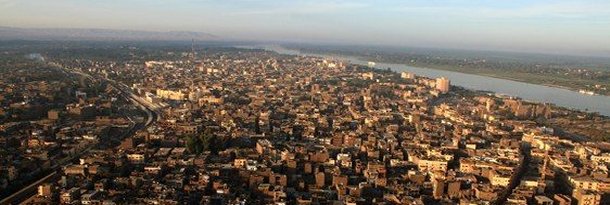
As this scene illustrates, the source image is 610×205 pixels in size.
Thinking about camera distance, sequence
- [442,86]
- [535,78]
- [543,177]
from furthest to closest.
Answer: [535,78]
[442,86]
[543,177]

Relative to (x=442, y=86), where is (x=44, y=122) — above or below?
below

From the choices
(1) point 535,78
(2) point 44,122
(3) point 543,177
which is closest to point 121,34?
(1) point 535,78

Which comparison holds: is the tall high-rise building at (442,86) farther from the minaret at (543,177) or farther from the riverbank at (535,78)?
the minaret at (543,177)

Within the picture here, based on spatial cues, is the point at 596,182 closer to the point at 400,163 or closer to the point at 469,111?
the point at 400,163

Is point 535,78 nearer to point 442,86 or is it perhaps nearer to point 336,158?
point 442,86

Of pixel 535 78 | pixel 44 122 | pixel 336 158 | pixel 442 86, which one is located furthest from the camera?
pixel 535 78

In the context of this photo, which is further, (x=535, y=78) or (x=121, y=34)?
(x=121, y=34)

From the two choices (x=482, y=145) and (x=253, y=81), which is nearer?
(x=482, y=145)

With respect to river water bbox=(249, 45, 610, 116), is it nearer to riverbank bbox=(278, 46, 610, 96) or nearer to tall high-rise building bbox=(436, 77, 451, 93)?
riverbank bbox=(278, 46, 610, 96)

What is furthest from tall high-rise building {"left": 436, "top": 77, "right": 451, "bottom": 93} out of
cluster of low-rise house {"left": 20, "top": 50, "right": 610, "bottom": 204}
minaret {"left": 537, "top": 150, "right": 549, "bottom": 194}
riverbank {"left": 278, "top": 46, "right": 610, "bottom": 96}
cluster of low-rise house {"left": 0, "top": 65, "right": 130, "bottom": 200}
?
cluster of low-rise house {"left": 0, "top": 65, "right": 130, "bottom": 200}

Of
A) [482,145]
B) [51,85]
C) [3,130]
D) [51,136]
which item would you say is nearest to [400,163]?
[482,145]

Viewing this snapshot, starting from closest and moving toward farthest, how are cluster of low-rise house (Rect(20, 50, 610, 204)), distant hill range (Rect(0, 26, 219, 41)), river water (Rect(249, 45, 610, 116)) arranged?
cluster of low-rise house (Rect(20, 50, 610, 204)) < river water (Rect(249, 45, 610, 116)) < distant hill range (Rect(0, 26, 219, 41))
